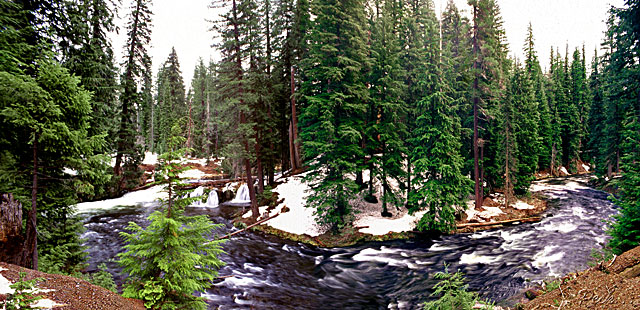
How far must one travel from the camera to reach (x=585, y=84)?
156 ft

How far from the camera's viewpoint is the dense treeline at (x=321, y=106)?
25.3 ft

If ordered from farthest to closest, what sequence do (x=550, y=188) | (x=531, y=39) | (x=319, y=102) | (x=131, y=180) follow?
(x=531, y=39) → (x=550, y=188) → (x=131, y=180) → (x=319, y=102)

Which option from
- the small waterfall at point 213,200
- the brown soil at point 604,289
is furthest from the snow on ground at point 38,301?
the small waterfall at point 213,200

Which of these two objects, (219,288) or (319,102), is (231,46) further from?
(219,288)

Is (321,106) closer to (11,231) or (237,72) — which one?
(237,72)

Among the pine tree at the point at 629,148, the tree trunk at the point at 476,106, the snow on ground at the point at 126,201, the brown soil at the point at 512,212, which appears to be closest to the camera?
the pine tree at the point at 629,148

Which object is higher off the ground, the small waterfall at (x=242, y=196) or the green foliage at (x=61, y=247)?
the green foliage at (x=61, y=247)

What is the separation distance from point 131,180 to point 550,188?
4495 centimetres

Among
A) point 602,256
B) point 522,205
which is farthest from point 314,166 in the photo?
point 522,205

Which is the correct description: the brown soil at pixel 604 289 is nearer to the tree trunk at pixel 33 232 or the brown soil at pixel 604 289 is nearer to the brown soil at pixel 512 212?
the tree trunk at pixel 33 232

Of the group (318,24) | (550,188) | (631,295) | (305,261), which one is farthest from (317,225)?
(550,188)

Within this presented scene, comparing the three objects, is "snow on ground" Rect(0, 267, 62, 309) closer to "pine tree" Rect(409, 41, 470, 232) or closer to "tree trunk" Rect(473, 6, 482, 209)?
"pine tree" Rect(409, 41, 470, 232)

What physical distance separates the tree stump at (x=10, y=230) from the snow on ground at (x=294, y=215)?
39.0ft

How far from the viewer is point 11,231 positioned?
24.2ft
